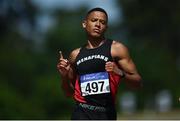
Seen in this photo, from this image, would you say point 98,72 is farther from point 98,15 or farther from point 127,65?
point 98,15

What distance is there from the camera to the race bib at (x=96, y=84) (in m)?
7.44

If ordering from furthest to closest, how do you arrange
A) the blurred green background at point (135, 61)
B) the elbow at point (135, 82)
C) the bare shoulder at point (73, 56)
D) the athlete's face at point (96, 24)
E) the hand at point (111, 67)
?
the blurred green background at point (135, 61) < the bare shoulder at point (73, 56) < the athlete's face at point (96, 24) < the elbow at point (135, 82) < the hand at point (111, 67)

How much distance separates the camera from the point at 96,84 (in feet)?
24.4

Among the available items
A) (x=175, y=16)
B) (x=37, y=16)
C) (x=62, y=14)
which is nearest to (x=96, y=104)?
(x=37, y=16)

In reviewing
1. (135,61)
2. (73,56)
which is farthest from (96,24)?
(135,61)

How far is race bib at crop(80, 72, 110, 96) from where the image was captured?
744 centimetres

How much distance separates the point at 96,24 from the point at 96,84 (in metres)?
0.69

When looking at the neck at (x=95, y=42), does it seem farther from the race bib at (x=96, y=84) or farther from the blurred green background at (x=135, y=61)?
the blurred green background at (x=135, y=61)

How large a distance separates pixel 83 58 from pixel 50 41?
3427 inches

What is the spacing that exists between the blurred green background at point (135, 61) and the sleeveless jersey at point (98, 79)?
9.83m

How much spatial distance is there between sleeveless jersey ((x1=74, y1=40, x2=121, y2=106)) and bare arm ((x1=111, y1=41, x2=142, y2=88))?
2.9 inches

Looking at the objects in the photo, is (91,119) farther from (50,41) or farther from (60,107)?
(50,41)

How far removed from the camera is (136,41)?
61500 mm

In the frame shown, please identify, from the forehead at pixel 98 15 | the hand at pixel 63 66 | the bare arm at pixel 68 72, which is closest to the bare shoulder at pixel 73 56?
the bare arm at pixel 68 72
